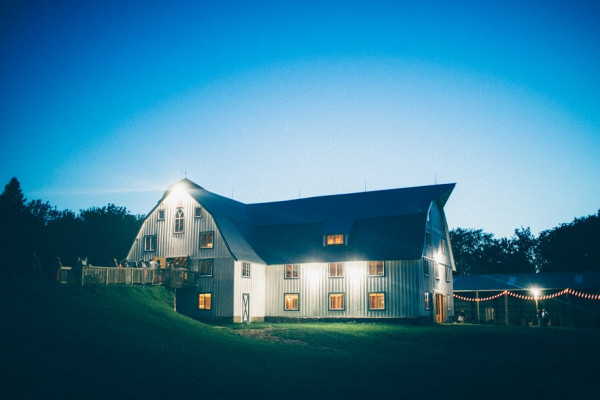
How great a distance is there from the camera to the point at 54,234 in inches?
2414

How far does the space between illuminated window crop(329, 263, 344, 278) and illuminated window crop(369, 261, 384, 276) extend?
238 centimetres

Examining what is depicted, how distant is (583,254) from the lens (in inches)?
2879

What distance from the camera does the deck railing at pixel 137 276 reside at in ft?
104

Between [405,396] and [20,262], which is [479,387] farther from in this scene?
[20,262]

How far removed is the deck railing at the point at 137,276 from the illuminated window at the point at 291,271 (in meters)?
7.49

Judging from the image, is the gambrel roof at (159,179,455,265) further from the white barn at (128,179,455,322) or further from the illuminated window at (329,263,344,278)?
the illuminated window at (329,263,344,278)

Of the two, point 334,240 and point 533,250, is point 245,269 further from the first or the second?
point 533,250

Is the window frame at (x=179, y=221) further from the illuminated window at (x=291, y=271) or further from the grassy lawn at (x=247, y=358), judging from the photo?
the grassy lawn at (x=247, y=358)

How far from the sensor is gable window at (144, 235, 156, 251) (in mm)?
43906

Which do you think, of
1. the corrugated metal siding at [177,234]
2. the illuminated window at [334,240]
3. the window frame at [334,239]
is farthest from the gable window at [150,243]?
the illuminated window at [334,240]

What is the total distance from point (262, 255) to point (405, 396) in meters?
30.4

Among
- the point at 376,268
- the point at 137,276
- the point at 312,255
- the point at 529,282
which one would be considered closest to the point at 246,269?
the point at 312,255

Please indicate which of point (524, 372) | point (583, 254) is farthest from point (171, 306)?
point (583, 254)

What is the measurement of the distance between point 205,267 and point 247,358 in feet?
67.9
